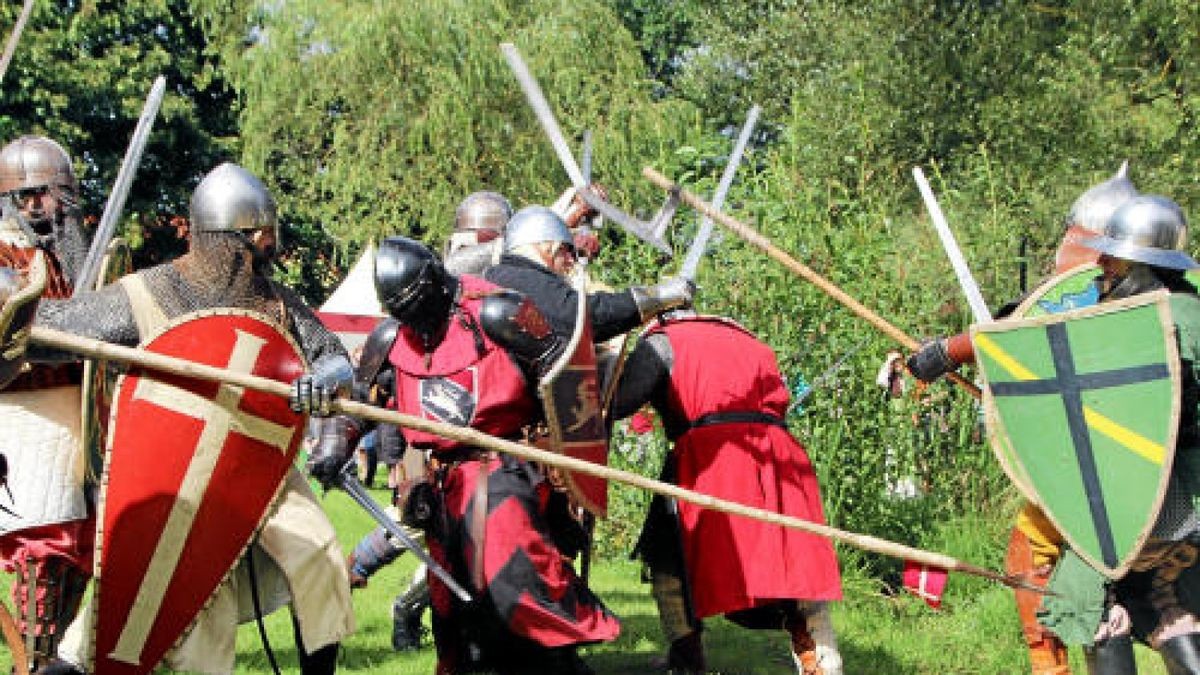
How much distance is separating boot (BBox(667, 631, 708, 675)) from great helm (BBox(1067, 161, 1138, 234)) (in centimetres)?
Answer: 189

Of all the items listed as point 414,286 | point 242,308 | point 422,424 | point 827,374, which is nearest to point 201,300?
point 242,308

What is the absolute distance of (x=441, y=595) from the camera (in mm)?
4367

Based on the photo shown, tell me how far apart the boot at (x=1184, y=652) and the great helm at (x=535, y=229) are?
6.86ft

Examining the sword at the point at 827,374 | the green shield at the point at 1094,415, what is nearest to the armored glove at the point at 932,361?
the green shield at the point at 1094,415

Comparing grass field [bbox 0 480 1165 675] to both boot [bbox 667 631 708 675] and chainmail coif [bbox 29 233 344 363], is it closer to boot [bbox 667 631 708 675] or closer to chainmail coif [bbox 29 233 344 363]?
boot [bbox 667 631 708 675]

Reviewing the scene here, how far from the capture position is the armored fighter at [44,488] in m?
4.34

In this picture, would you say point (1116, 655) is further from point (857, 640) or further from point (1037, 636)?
point (857, 640)

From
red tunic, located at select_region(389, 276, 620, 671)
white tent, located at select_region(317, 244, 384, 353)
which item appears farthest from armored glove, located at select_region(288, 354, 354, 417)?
white tent, located at select_region(317, 244, 384, 353)

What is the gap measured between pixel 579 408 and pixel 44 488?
1656 mm

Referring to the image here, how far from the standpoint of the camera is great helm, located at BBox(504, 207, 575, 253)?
4.55 meters

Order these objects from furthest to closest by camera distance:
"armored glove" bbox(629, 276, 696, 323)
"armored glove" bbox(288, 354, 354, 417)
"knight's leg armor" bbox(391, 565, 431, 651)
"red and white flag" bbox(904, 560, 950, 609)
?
"knight's leg armor" bbox(391, 565, 431, 651) → "armored glove" bbox(629, 276, 696, 323) → "red and white flag" bbox(904, 560, 950, 609) → "armored glove" bbox(288, 354, 354, 417)

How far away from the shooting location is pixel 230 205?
385 centimetres

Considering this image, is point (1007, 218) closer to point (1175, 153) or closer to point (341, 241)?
point (1175, 153)

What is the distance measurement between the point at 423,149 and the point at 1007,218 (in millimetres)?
9735
